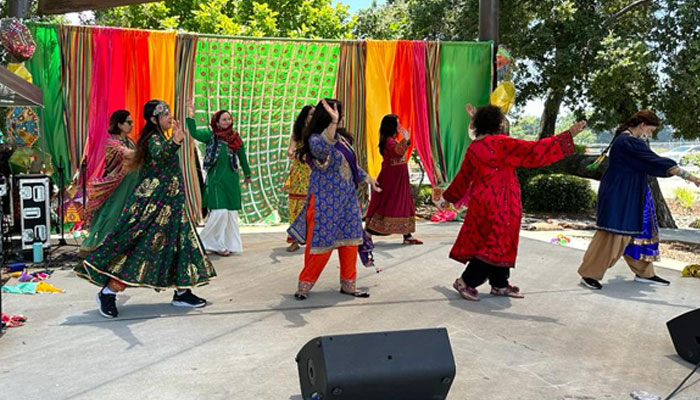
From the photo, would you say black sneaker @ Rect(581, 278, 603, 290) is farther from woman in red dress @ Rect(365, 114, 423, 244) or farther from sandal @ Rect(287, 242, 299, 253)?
sandal @ Rect(287, 242, 299, 253)

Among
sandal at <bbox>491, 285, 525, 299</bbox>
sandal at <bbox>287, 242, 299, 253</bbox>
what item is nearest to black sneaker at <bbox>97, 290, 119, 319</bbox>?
sandal at <bbox>491, 285, 525, 299</bbox>

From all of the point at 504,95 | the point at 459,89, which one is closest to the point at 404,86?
the point at 459,89

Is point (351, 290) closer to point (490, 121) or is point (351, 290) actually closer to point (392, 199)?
point (490, 121)

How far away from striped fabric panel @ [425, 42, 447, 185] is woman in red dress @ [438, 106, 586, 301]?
458cm

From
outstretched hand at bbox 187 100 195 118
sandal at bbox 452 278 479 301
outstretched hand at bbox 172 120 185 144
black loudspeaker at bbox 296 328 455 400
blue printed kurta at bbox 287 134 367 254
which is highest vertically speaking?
outstretched hand at bbox 187 100 195 118

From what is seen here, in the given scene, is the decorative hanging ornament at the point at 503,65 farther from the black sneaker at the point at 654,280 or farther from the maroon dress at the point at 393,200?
the black sneaker at the point at 654,280

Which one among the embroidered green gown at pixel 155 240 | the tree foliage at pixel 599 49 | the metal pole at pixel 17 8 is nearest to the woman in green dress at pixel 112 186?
the embroidered green gown at pixel 155 240

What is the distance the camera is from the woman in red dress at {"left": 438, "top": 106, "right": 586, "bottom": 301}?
5.15 meters

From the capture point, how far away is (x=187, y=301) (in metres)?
5.12

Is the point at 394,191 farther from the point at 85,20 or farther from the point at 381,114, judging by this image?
the point at 85,20

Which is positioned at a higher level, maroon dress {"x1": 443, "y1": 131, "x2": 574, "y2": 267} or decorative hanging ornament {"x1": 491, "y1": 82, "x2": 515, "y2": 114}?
decorative hanging ornament {"x1": 491, "y1": 82, "x2": 515, "y2": 114}

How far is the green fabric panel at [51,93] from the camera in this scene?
8.26m

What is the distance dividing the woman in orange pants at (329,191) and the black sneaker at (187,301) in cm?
82

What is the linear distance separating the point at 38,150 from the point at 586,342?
6.35 m
